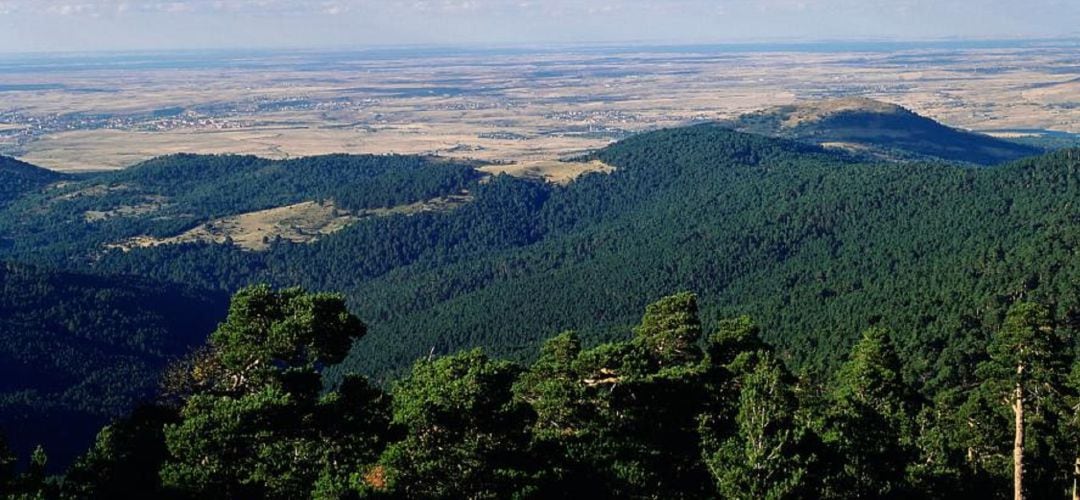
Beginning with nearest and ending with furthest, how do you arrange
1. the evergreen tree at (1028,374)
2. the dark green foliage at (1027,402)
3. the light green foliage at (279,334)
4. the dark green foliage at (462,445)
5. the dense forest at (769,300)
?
the dark green foliage at (462,445), the light green foliage at (279,334), the evergreen tree at (1028,374), the dark green foliage at (1027,402), the dense forest at (769,300)

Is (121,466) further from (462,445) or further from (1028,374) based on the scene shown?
(1028,374)

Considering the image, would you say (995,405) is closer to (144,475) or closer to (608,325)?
(144,475)

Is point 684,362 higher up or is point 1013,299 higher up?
point 684,362

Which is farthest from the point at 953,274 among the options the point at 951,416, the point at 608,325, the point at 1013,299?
the point at 951,416

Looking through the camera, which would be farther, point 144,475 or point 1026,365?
point 1026,365

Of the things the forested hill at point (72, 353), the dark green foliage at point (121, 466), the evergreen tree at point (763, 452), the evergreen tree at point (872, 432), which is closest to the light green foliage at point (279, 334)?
the dark green foliage at point (121, 466)

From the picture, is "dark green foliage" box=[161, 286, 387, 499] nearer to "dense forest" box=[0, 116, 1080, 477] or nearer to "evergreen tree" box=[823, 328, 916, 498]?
"evergreen tree" box=[823, 328, 916, 498]

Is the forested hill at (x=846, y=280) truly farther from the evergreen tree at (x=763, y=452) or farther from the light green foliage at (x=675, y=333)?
the evergreen tree at (x=763, y=452)
